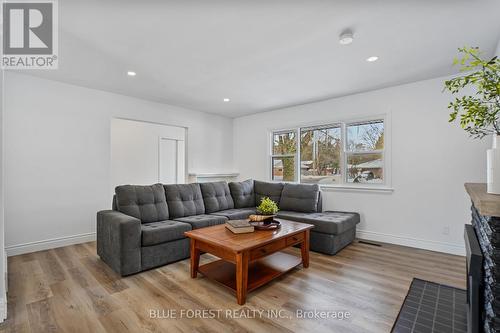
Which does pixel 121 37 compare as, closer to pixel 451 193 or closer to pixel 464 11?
pixel 464 11

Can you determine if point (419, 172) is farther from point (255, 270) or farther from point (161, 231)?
point (161, 231)

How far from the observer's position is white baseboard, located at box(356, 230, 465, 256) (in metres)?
3.30

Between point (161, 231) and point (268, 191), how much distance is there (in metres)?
2.35

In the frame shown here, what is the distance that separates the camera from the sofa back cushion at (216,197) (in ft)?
13.5

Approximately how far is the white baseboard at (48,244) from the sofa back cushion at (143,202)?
1254 millimetres

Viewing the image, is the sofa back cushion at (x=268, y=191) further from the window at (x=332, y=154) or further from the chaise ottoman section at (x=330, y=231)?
the chaise ottoman section at (x=330, y=231)

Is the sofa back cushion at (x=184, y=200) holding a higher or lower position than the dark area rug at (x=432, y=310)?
higher

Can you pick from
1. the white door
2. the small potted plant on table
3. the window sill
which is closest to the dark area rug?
the small potted plant on table

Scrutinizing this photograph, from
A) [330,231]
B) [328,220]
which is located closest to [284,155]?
[328,220]

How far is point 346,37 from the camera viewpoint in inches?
90.4

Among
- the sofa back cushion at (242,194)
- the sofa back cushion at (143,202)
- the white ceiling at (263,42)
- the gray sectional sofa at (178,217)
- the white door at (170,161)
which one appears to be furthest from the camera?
the white door at (170,161)

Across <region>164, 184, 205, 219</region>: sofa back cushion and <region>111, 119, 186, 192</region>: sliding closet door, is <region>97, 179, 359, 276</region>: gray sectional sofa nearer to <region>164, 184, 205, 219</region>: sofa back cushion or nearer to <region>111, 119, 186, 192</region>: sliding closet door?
<region>164, 184, 205, 219</region>: sofa back cushion

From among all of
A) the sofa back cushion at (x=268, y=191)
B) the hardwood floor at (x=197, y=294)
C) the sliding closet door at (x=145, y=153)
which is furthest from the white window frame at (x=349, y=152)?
the sliding closet door at (x=145, y=153)

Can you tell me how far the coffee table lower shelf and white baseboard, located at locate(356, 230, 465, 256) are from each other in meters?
1.68
